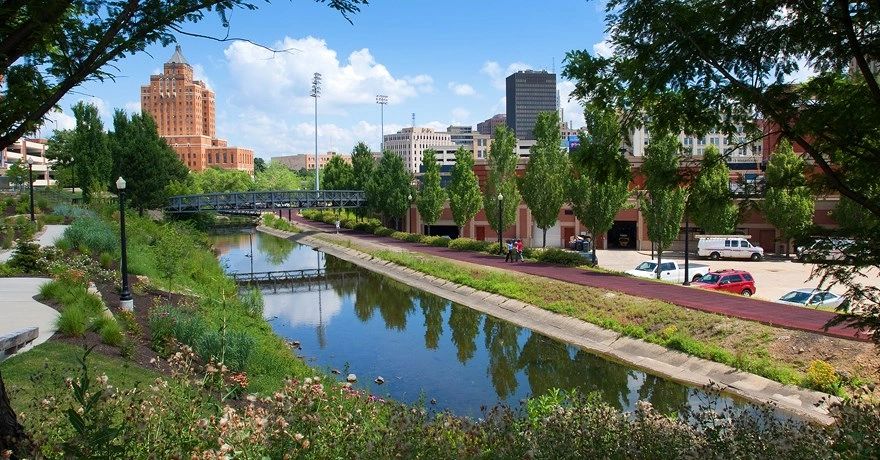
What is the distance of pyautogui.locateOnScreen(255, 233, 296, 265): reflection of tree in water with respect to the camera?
50562 mm

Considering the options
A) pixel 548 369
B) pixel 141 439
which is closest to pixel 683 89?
pixel 141 439

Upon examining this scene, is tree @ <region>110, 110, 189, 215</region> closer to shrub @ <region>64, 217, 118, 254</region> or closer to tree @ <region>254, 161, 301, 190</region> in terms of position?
shrub @ <region>64, 217, 118, 254</region>

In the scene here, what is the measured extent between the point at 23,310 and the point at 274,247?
43.9 metres

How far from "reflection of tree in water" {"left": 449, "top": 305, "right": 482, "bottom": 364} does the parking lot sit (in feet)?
37.7

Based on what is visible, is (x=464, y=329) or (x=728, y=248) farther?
(x=728, y=248)

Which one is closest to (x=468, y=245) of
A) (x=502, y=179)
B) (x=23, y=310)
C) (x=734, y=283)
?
(x=502, y=179)

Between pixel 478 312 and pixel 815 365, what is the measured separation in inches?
568

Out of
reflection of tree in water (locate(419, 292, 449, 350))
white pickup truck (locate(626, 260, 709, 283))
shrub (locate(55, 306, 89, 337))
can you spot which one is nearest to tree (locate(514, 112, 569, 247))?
white pickup truck (locate(626, 260, 709, 283))

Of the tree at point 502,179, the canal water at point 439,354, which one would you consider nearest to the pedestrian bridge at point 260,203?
the tree at point 502,179

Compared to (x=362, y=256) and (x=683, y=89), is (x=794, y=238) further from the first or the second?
(x=362, y=256)

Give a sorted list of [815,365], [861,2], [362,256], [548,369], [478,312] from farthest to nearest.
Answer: [362,256] < [478,312] < [548,369] < [815,365] < [861,2]

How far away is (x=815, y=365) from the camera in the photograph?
1565 cm

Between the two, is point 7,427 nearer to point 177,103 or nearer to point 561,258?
point 561,258

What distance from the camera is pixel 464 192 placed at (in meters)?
47.9
